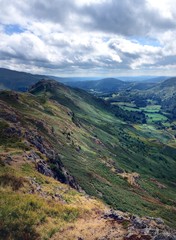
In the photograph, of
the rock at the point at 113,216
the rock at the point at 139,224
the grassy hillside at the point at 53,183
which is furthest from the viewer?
the rock at the point at 113,216

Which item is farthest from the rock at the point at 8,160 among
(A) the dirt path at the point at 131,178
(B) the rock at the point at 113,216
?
(A) the dirt path at the point at 131,178

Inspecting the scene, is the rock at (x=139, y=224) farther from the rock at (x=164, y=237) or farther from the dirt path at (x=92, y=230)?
the rock at (x=164, y=237)

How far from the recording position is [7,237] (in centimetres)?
3059

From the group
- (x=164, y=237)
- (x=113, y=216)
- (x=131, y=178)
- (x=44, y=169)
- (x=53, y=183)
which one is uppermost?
(x=164, y=237)

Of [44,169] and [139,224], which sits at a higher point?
[139,224]

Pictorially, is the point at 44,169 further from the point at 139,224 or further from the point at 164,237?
the point at 164,237

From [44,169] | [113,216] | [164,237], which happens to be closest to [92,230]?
[113,216]

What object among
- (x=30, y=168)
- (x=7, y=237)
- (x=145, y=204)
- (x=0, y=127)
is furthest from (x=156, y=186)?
(x=7, y=237)

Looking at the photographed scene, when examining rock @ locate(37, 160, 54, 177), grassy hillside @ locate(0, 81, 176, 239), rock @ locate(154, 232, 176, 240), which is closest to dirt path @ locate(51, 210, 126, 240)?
grassy hillside @ locate(0, 81, 176, 239)

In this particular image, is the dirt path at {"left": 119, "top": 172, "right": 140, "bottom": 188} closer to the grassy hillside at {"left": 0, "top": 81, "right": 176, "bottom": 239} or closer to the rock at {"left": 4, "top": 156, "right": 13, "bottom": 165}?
the grassy hillside at {"left": 0, "top": 81, "right": 176, "bottom": 239}

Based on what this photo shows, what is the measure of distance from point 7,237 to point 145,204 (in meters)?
85.4

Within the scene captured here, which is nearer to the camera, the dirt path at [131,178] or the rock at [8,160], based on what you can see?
the rock at [8,160]

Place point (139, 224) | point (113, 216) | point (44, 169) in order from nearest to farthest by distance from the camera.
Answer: point (139, 224), point (113, 216), point (44, 169)

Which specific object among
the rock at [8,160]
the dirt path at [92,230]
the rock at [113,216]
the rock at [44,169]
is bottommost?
the rock at [44,169]
